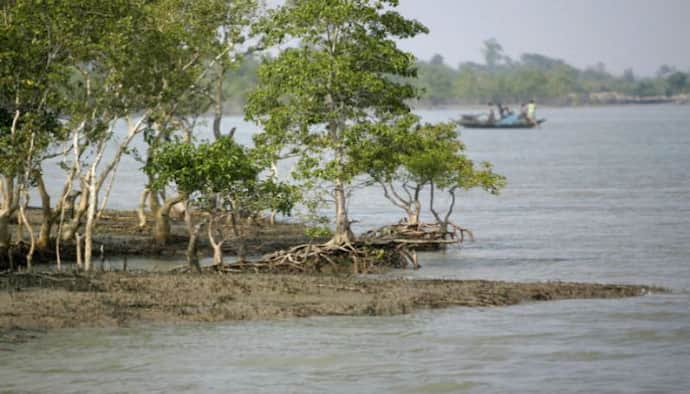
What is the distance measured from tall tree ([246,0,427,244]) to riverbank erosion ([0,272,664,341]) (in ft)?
15.6

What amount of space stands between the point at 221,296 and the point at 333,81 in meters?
7.94

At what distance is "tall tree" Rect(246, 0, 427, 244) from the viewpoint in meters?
35.0

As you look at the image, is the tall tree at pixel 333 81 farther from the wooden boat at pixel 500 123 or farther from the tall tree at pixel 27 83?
the wooden boat at pixel 500 123

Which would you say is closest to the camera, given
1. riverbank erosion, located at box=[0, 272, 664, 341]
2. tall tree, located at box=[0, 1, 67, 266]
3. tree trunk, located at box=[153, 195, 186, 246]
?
riverbank erosion, located at box=[0, 272, 664, 341]

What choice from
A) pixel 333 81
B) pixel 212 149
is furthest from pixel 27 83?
pixel 333 81

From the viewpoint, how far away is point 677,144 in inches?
5010

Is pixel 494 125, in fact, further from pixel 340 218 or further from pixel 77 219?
pixel 77 219

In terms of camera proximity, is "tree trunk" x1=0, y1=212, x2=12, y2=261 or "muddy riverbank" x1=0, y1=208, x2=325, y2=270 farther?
"muddy riverbank" x1=0, y1=208, x2=325, y2=270

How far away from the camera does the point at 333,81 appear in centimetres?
3503

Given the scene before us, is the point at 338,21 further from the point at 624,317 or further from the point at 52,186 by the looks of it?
the point at 52,186

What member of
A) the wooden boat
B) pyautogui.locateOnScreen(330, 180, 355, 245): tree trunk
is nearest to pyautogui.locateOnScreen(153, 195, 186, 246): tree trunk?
pyautogui.locateOnScreen(330, 180, 355, 245): tree trunk

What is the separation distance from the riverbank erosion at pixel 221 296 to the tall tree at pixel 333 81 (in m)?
4.76

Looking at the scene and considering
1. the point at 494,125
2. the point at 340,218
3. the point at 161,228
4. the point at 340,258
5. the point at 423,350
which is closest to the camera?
the point at 423,350

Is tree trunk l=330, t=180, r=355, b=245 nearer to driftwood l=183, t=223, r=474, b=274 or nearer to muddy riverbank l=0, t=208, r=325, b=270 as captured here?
driftwood l=183, t=223, r=474, b=274
